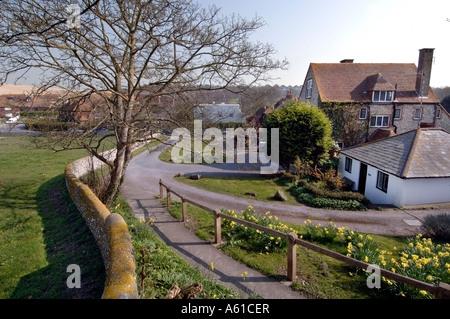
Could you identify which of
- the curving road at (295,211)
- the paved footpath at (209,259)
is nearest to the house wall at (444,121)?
the curving road at (295,211)

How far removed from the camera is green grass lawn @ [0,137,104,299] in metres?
6.12

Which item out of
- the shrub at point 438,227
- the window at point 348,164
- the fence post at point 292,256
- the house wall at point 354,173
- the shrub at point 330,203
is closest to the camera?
the fence post at point 292,256

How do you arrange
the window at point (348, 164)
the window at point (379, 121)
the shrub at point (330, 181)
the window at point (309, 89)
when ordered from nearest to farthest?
the shrub at point (330, 181) < the window at point (348, 164) < the window at point (379, 121) < the window at point (309, 89)

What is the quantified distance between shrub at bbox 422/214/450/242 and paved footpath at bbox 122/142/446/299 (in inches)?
44.4

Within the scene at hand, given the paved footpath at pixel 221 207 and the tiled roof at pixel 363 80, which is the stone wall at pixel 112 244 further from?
the tiled roof at pixel 363 80

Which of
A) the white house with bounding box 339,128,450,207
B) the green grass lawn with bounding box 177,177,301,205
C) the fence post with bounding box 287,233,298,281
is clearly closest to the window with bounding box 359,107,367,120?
the white house with bounding box 339,128,450,207

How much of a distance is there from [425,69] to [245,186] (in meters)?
23.7

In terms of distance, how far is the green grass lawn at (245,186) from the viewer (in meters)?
17.7

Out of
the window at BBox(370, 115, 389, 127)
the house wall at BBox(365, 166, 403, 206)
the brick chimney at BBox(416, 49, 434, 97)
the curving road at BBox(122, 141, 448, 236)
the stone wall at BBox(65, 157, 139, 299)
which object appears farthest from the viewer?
the window at BBox(370, 115, 389, 127)

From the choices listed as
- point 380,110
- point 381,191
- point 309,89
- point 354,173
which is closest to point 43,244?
point 381,191

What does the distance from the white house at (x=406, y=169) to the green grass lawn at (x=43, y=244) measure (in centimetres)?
1564

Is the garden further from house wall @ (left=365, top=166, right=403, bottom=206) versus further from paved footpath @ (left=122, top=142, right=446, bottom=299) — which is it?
house wall @ (left=365, top=166, right=403, bottom=206)

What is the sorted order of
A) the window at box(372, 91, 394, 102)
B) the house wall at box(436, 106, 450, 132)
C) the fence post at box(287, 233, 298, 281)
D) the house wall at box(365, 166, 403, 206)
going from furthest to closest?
the house wall at box(436, 106, 450, 132)
the window at box(372, 91, 394, 102)
the house wall at box(365, 166, 403, 206)
the fence post at box(287, 233, 298, 281)

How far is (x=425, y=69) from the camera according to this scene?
2859 cm
